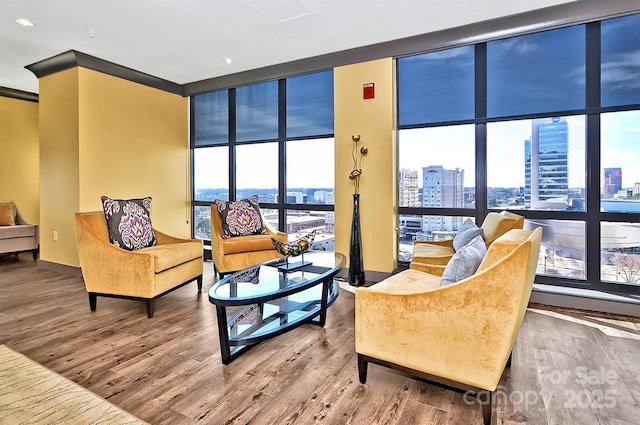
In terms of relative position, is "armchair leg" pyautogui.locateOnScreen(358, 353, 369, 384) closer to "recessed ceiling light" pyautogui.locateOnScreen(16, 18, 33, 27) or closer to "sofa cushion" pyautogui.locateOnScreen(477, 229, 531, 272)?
"sofa cushion" pyautogui.locateOnScreen(477, 229, 531, 272)

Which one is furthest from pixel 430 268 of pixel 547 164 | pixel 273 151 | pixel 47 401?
pixel 273 151

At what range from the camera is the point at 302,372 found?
217 cm

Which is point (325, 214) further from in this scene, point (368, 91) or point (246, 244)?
point (368, 91)

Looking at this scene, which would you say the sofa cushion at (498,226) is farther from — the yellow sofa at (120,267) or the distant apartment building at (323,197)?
the yellow sofa at (120,267)

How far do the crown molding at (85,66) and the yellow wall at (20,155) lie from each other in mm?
1706

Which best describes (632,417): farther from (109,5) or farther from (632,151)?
(109,5)

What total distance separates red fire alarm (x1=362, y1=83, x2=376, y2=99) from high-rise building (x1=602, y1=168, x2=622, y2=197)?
2.44 metres

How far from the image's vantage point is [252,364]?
227cm

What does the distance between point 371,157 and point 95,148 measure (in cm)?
351

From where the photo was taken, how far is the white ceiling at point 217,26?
3.26 m

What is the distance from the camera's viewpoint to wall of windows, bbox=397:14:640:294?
10.6 feet

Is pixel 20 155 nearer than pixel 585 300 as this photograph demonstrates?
No

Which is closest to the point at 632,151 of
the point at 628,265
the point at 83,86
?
the point at 628,265

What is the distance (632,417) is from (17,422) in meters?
2.96
